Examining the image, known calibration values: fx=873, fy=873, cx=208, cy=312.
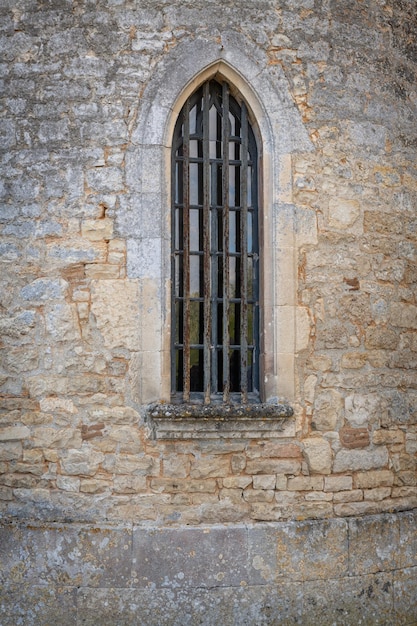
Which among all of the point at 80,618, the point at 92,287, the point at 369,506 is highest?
the point at 92,287

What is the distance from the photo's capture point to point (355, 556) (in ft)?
23.9

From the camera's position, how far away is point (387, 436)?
7.62 meters

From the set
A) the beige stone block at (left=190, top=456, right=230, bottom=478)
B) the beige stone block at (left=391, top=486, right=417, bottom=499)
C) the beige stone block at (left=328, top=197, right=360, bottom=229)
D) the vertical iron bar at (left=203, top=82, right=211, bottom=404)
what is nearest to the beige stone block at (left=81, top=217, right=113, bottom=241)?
the vertical iron bar at (left=203, top=82, right=211, bottom=404)

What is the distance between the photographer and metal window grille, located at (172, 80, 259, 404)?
294 inches

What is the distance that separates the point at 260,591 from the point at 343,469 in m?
1.23

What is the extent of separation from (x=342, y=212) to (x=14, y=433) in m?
3.36

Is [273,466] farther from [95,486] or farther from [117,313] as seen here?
[117,313]

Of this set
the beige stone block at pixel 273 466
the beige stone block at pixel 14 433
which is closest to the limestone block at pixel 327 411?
the beige stone block at pixel 273 466

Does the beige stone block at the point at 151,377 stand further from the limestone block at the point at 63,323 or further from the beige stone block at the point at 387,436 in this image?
the beige stone block at the point at 387,436

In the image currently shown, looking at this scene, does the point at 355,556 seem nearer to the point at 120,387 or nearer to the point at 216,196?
the point at 120,387

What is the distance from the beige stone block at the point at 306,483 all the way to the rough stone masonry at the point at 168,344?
0.09 feet

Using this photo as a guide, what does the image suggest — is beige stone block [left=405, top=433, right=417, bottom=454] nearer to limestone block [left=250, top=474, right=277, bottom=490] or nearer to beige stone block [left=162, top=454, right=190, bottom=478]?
limestone block [left=250, top=474, right=277, bottom=490]

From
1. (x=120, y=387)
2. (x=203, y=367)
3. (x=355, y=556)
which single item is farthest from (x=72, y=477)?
(x=355, y=556)

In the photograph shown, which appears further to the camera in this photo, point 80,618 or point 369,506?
point 369,506
